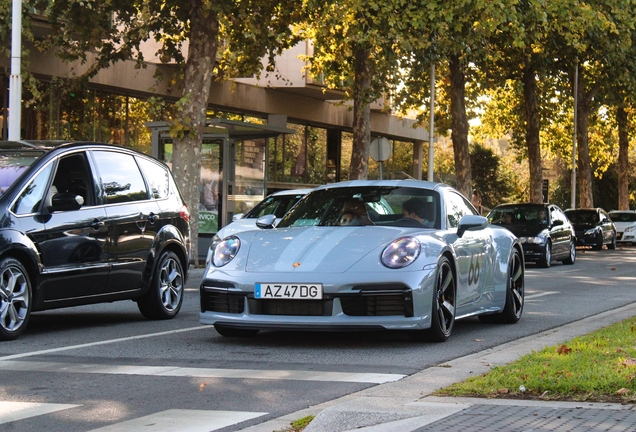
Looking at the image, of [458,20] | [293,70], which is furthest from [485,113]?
[458,20]

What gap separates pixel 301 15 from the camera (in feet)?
95.3

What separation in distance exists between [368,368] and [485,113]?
47438 millimetres

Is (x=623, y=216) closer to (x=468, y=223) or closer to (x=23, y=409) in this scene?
(x=468, y=223)

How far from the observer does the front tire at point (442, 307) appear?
9.55m

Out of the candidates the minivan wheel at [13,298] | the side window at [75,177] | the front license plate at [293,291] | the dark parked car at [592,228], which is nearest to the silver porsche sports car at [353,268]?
the front license plate at [293,291]

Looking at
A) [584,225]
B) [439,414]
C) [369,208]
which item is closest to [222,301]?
[369,208]

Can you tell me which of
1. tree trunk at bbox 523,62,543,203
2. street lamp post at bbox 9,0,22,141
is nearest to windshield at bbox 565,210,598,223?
tree trunk at bbox 523,62,543,203

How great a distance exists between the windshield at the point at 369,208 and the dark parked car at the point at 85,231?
66.3 inches

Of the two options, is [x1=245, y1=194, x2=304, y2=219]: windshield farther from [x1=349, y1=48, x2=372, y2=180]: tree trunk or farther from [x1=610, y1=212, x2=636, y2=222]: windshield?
[x1=610, y1=212, x2=636, y2=222]: windshield

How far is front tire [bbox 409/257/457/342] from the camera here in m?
9.55

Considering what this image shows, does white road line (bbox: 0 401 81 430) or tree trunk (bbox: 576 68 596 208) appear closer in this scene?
white road line (bbox: 0 401 81 430)

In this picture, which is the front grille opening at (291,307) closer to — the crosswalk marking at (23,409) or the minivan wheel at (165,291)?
the minivan wheel at (165,291)

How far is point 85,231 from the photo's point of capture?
10.6 meters

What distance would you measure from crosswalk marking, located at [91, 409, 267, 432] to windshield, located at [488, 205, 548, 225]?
22.4 m
